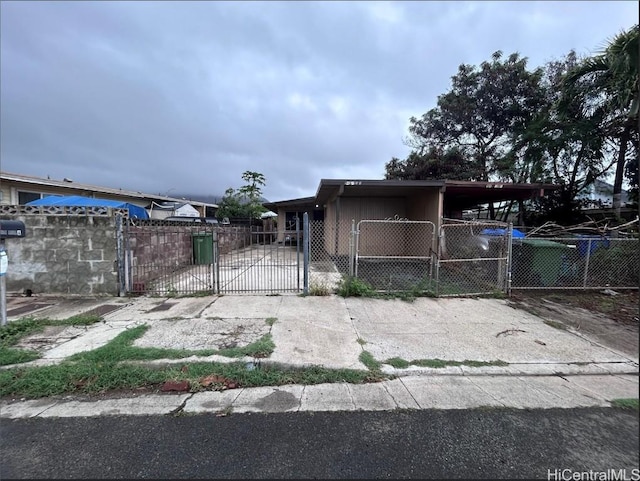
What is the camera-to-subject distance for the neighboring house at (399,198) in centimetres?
1062

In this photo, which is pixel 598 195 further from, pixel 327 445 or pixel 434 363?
pixel 327 445

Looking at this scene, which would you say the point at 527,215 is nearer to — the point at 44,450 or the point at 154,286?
the point at 154,286

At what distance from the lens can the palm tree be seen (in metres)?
6.53

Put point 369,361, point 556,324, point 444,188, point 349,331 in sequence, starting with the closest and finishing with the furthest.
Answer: point 369,361
point 349,331
point 556,324
point 444,188

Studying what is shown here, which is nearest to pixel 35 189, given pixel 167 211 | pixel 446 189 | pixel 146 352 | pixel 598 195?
pixel 167 211

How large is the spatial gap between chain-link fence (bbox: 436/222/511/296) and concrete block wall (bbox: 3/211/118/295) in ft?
24.6

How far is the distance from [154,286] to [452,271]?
28.9 feet

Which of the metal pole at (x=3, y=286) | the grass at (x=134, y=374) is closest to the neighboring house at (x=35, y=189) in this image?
the metal pole at (x=3, y=286)

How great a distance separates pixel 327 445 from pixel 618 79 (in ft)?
34.8

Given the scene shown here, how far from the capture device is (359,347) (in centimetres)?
455

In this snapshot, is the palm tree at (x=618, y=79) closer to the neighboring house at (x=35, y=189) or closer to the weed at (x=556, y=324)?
the weed at (x=556, y=324)

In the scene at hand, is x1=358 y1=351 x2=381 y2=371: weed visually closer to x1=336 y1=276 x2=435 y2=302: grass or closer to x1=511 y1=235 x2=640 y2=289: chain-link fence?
x1=336 y1=276 x2=435 y2=302: grass

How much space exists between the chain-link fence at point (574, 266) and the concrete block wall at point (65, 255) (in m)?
9.74

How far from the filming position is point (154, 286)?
7859 mm
